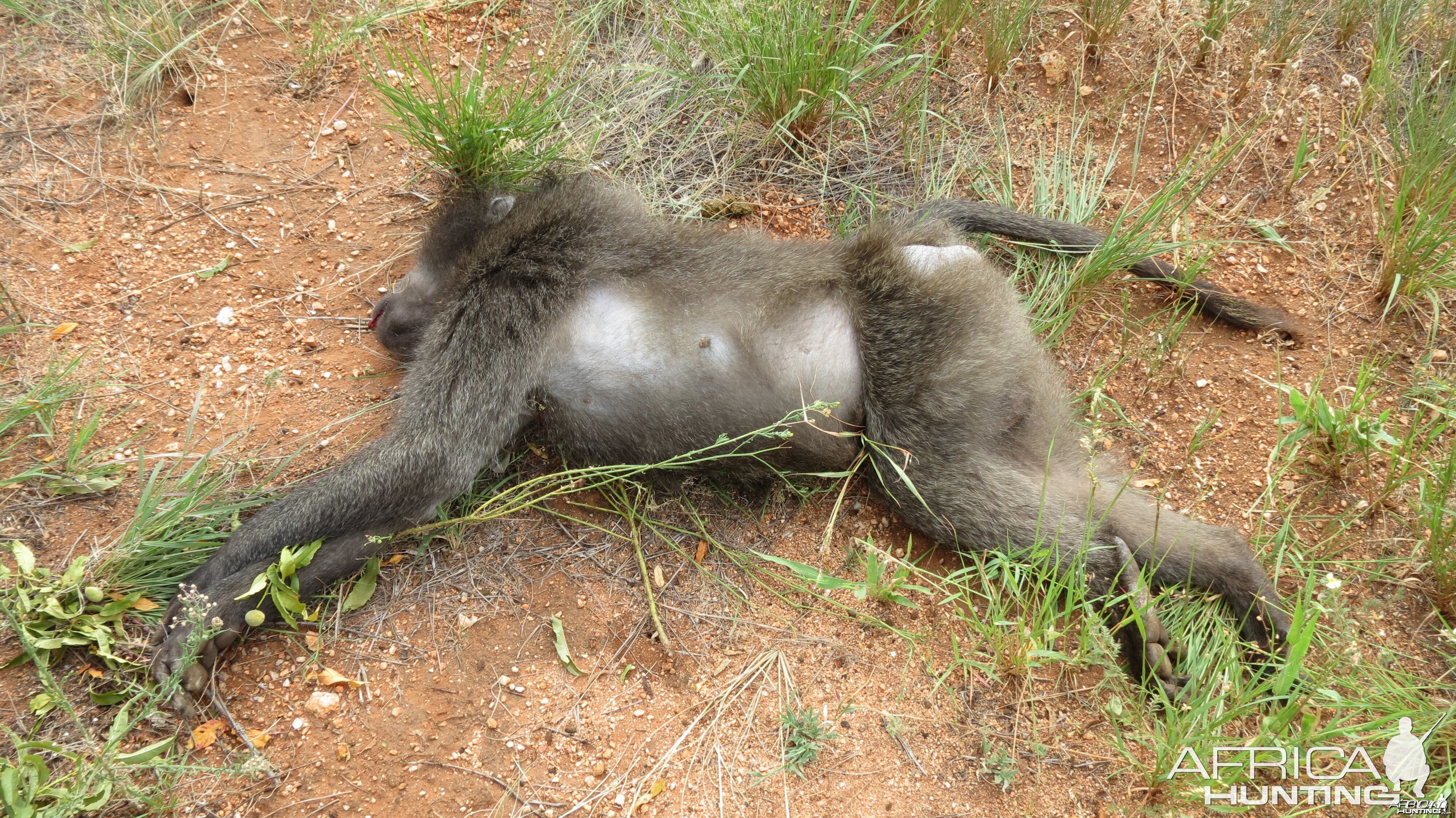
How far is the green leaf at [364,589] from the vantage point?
2875 millimetres

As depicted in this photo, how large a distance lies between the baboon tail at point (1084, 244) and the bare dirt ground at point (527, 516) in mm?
86

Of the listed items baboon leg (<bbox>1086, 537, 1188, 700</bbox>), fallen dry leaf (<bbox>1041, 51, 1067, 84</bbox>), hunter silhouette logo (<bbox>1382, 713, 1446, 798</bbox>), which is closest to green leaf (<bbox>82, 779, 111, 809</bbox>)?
baboon leg (<bbox>1086, 537, 1188, 700</bbox>)

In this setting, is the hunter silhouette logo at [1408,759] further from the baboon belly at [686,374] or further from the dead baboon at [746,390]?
the baboon belly at [686,374]

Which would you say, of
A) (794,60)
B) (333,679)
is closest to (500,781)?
(333,679)

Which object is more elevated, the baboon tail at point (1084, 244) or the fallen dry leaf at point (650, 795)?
the baboon tail at point (1084, 244)

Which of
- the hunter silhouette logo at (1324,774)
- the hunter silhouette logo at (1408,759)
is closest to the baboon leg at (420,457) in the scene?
the hunter silhouette logo at (1324,774)

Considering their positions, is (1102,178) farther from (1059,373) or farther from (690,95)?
(690,95)

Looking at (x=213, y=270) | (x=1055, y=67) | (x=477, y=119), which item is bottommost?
(x=213, y=270)

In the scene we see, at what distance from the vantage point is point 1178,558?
9.59 feet

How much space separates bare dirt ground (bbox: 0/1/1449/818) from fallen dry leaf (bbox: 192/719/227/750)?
2 centimetres

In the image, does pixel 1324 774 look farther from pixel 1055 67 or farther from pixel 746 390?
pixel 1055 67

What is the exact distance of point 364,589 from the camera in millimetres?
2898

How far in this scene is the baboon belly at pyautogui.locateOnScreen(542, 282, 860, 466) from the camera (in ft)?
9.96

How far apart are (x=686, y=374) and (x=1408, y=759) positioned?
239 cm
